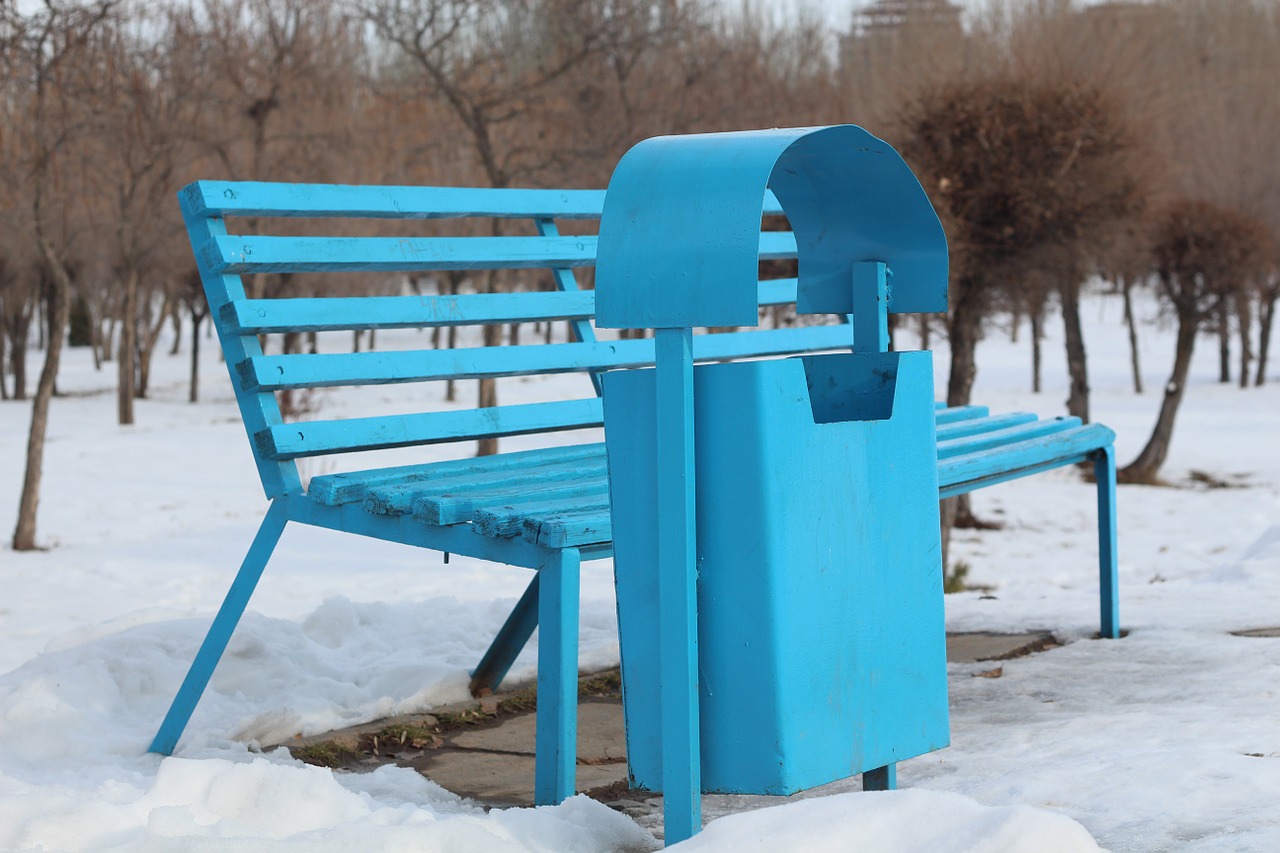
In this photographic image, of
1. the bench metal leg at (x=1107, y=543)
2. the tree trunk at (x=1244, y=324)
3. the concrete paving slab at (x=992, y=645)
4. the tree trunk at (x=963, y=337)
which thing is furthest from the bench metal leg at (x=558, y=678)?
the tree trunk at (x=1244, y=324)

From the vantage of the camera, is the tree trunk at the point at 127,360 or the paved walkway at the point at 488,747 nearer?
the paved walkway at the point at 488,747

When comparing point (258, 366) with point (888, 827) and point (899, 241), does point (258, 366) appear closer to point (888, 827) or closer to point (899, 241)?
point (899, 241)

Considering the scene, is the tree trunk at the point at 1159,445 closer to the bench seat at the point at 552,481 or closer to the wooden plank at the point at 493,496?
the bench seat at the point at 552,481

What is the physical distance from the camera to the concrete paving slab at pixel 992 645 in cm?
344

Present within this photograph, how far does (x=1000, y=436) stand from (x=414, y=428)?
1.38 m

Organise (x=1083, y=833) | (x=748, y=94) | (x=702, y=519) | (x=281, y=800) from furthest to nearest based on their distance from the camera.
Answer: (x=748, y=94), (x=281, y=800), (x=702, y=519), (x=1083, y=833)

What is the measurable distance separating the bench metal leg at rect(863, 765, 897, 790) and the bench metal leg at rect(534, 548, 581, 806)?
435mm

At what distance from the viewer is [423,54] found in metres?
12.9

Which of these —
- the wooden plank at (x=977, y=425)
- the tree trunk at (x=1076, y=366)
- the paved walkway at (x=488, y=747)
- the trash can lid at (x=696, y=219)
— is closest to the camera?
the trash can lid at (x=696, y=219)

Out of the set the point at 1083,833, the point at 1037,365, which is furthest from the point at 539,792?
the point at 1037,365

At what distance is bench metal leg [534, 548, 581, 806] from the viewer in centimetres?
201

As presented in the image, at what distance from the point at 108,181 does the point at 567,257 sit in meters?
13.2

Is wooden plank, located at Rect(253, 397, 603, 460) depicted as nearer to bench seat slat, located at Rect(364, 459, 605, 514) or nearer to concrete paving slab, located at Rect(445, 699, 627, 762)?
bench seat slat, located at Rect(364, 459, 605, 514)

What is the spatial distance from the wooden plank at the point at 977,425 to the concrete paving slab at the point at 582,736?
3.29 ft
